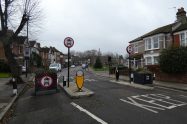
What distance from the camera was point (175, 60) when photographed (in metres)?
24.3

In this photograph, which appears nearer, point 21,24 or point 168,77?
point 21,24

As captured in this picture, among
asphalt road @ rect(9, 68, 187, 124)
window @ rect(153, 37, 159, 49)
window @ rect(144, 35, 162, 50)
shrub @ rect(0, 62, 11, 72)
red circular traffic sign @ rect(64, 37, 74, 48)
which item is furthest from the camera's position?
shrub @ rect(0, 62, 11, 72)

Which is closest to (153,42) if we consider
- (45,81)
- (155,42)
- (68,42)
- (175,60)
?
(155,42)

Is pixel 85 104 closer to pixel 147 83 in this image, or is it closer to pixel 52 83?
pixel 52 83

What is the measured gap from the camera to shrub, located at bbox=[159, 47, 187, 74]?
78.7 ft

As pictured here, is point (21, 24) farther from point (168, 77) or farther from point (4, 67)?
point (4, 67)

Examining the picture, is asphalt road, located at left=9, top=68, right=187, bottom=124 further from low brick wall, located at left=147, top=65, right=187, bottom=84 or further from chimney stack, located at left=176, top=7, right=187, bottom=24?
chimney stack, located at left=176, top=7, right=187, bottom=24

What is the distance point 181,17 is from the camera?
39.8 meters

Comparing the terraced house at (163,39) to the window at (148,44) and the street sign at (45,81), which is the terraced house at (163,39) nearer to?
the window at (148,44)

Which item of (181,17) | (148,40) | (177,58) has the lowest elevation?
(177,58)

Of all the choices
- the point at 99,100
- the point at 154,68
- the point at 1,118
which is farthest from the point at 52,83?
the point at 154,68

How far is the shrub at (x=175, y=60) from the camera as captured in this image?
24.0m

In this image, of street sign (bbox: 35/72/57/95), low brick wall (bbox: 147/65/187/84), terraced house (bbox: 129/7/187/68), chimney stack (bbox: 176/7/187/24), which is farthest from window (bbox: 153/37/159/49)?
street sign (bbox: 35/72/57/95)

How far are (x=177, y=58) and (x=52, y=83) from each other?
39.6 ft
